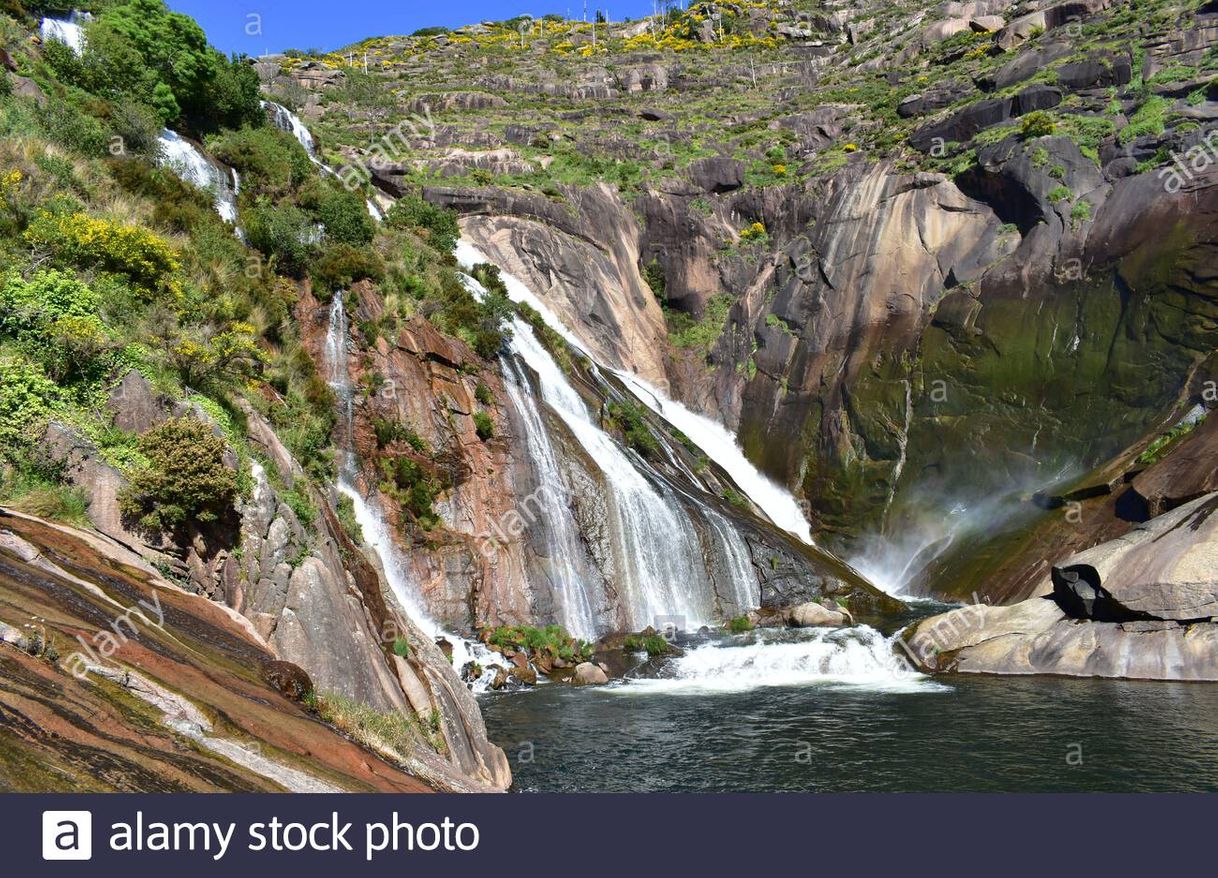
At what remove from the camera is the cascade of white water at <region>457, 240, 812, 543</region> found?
44.2m

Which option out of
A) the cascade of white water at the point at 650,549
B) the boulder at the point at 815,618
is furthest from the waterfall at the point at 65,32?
the boulder at the point at 815,618

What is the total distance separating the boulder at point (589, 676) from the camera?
958 inches

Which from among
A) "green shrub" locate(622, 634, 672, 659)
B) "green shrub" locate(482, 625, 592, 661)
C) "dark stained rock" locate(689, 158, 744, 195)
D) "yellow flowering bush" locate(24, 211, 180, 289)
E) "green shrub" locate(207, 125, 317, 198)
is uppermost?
"dark stained rock" locate(689, 158, 744, 195)

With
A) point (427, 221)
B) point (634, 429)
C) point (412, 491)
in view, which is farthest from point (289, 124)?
point (412, 491)

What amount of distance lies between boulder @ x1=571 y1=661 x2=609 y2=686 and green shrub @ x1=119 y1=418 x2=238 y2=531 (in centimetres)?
1394

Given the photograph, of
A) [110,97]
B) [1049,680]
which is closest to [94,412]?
[110,97]

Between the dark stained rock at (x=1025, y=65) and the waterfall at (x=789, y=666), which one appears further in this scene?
the dark stained rock at (x=1025, y=65)

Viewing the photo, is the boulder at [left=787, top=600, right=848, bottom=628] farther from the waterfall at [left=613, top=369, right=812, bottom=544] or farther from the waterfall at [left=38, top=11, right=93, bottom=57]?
the waterfall at [left=38, top=11, right=93, bottom=57]

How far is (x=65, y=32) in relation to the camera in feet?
103

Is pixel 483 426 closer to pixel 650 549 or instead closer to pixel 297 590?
pixel 650 549

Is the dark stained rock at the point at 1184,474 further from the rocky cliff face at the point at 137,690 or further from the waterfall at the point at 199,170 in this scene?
the waterfall at the point at 199,170

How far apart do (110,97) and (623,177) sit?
123 ft

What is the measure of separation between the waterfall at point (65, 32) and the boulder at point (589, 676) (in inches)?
1153

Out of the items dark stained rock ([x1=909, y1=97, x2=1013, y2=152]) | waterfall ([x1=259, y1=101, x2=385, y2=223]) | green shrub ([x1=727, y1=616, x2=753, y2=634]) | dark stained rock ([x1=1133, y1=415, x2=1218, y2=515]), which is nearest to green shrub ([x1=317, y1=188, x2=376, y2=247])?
waterfall ([x1=259, y1=101, x2=385, y2=223])
